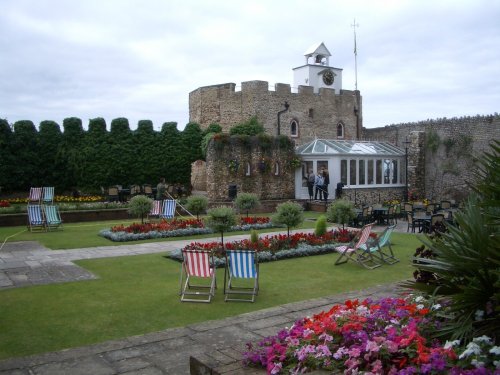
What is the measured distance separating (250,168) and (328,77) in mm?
18936

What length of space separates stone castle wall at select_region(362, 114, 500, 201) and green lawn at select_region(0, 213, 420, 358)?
16.3 m

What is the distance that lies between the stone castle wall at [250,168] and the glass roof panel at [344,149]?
1.12 meters

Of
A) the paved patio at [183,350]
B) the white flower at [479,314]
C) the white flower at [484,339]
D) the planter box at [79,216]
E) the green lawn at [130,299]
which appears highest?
the white flower at [479,314]

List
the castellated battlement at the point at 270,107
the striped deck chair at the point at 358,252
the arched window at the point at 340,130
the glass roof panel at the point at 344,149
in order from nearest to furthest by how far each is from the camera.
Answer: the striped deck chair at the point at 358,252 < the glass roof panel at the point at 344,149 < the castellated battlement at the point at 270,107 < the arched window at the point at 340,130

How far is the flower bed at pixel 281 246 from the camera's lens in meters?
10.5

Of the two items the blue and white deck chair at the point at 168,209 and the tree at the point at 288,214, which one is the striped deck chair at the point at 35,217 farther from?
the tree at the point at 288,214

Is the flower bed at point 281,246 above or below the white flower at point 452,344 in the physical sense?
below

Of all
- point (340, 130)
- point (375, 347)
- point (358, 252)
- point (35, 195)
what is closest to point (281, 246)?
point (358, 252)

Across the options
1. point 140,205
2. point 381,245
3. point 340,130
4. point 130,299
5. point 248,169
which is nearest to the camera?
point 130,299

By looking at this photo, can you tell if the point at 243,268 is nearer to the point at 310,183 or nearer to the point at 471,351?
the point at 471,351

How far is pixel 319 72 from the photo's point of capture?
39875mm

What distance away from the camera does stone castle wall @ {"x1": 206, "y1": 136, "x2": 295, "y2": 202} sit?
22.8 metres

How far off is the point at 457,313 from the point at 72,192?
83.3 ft

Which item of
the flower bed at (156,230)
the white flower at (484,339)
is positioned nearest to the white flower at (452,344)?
the white flower at (484,339)
